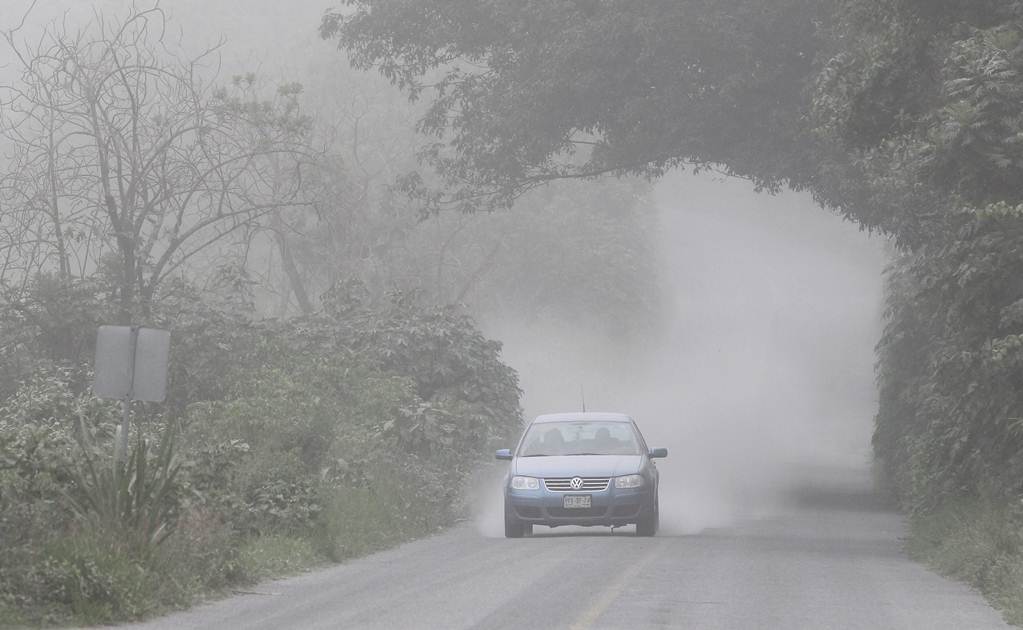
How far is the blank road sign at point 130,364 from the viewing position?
15.1m

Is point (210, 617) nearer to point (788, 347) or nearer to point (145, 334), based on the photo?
point (145, 334)

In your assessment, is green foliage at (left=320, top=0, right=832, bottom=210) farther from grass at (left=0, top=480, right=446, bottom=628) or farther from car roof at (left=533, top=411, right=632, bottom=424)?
grass at (left=0, top=480, right=446, bottom=628)

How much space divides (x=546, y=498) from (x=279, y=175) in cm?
2794

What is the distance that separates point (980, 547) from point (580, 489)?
18.0ft

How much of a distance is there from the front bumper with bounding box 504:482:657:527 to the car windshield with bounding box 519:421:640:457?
3.44 feet

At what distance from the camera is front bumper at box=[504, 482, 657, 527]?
2031 centimetres

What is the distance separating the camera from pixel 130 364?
15125 mm

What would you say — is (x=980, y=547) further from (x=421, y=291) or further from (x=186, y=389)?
(x=421, y=291)

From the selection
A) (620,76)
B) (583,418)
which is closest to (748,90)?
(620,76)

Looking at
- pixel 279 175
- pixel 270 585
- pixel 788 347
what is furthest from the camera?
pixel 788 347

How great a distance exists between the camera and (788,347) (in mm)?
81812

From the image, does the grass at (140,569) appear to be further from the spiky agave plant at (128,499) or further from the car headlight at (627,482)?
the car headlight at (627,482)

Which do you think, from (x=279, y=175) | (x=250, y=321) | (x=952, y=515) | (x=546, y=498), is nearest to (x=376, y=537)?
(x=546, y=498)

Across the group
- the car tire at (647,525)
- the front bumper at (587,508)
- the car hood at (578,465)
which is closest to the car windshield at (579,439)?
the car hood at (578,465)
